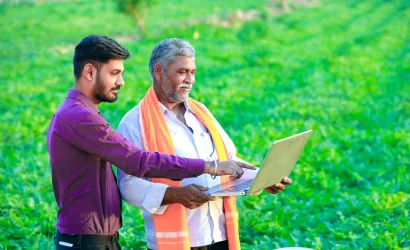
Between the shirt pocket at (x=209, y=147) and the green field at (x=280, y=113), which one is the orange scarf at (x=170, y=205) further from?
the green field at (x=280, y=113)

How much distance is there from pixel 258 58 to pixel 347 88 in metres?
3.30

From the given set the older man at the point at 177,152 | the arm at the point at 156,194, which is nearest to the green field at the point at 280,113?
the older man at the point at 177,152

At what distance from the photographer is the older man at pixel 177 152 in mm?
3125

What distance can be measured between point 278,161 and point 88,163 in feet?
3.03

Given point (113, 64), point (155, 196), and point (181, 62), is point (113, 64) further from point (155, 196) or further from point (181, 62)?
point (155, 196)

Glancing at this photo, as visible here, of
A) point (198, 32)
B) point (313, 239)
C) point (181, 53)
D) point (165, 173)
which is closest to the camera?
point (165, 173)

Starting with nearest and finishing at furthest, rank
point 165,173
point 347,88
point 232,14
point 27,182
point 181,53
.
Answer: point 165,173 < point 181,53 < point 27,182 < point 347,88 < point 232,14

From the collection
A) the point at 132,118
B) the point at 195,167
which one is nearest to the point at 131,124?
the point at 132,118

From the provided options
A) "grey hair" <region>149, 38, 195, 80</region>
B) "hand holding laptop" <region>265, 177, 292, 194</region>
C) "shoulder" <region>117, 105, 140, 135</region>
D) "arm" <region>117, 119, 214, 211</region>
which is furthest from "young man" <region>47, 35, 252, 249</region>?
"hand holding laptop" <region>265, 177, 292, 194</region>

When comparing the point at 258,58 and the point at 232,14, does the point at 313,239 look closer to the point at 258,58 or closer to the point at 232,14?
the point at 258,58

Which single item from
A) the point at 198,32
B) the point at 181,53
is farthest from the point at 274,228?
the point at 198,32

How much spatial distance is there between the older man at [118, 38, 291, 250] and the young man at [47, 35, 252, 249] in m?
0.21

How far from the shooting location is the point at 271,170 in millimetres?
3027

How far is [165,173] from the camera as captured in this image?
2.89 metres
